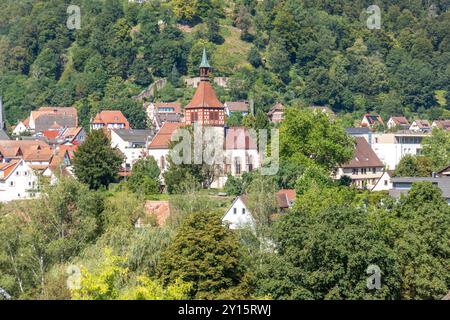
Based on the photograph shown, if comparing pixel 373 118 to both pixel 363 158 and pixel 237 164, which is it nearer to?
pixel 363 158

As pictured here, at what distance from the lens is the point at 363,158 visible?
206ft

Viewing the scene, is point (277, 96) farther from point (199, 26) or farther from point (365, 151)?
point (365, 151)

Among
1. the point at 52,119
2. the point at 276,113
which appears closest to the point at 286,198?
the point at 276,113

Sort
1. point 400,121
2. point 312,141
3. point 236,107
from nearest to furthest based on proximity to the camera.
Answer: point 312,141, point 236,107, point 400,121

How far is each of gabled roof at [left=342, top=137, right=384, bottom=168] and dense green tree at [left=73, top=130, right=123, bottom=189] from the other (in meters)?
15.4

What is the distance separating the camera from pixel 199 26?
104375 millimetres

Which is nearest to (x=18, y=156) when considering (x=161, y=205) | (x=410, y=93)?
(x=161, y=205)

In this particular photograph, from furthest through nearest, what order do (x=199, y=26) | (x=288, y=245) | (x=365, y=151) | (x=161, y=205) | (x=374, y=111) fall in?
(x=199, y=26) → (x=374, y=111) → (x=365, y=151) → (x=161, y=205) → (x=288, y=245)

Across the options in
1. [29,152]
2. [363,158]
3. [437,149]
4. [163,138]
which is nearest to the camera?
[363,158]

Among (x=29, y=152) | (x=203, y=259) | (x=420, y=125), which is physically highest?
(x=203, y=259)

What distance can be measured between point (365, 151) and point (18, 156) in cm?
2255

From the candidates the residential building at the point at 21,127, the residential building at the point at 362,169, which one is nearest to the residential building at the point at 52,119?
the residential building at the point at 21,127

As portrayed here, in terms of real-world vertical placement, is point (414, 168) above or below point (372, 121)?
above

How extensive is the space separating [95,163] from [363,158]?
18.7m
